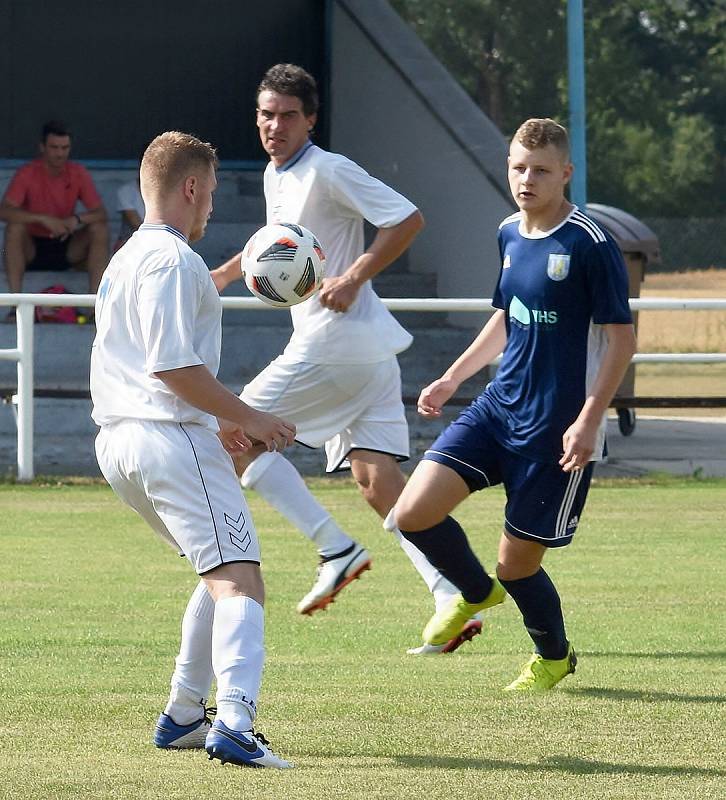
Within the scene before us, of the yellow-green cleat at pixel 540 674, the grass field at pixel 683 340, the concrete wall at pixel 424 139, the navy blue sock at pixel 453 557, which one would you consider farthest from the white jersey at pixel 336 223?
the grass field at pixel 683 340

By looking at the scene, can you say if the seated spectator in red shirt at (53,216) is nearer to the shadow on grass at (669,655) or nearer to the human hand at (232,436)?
the shadow on grass at (669,655)

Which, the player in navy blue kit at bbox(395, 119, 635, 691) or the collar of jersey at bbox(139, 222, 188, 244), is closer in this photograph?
the collar of jersey at bbox(139, 222, 188, 244)

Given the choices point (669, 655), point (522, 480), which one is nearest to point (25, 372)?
point (669, 655)

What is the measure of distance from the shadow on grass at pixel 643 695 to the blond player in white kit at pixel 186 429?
1.46 m

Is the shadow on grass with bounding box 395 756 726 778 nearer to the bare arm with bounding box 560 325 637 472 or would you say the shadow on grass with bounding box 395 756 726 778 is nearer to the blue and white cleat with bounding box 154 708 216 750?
the blue and white cleat with bounding box 154 708 216 750

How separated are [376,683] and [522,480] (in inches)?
33.7

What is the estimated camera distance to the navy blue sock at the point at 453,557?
627 centimetres

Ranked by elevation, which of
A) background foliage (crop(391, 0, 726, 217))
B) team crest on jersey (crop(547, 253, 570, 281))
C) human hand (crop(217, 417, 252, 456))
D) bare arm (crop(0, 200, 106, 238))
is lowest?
human hand (crop(217, 417, 252, 456))

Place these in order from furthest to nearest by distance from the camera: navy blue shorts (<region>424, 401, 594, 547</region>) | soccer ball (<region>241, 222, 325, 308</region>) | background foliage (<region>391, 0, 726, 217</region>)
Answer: background foliage (<region>391, 0, 726, 217</region>), soccer ball (<region>241, 222, 325, 308</region>), navy blue shorts (<region>424, 401, 594, 547</region>)

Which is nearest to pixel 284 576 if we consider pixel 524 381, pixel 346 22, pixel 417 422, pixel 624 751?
pixel 524 381

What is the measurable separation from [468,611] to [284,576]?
6.97 feet

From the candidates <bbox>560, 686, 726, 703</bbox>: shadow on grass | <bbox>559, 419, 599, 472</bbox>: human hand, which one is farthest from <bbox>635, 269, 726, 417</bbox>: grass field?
<bbox>559, 419, 599, 472</bbox>: human hand

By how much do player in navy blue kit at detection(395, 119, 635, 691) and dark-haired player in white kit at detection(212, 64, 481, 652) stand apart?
1.31 m

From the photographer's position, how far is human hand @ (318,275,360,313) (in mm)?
7336
